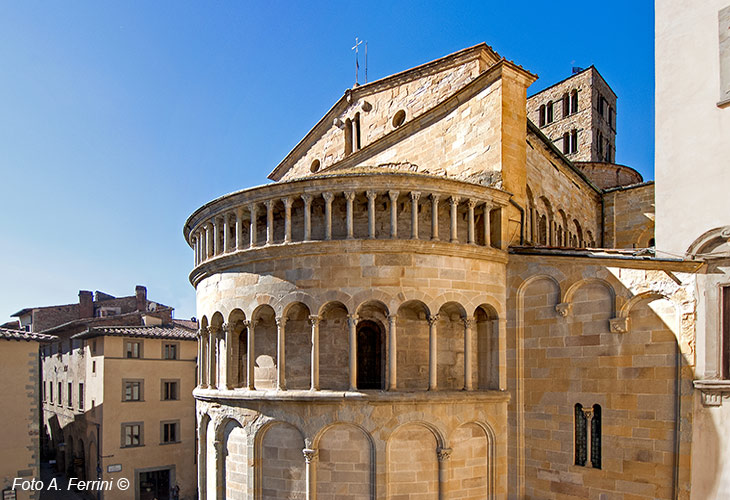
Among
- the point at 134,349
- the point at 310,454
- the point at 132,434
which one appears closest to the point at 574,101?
the point at 134,349

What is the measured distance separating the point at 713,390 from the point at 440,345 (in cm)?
505

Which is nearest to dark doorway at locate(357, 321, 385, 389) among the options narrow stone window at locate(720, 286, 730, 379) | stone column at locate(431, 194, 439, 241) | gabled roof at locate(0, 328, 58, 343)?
stone column at locate(431, 194, 439, 241)

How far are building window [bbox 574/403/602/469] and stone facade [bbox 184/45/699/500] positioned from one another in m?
0.03

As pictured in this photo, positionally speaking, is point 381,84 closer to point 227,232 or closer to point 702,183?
Result: point 227,232

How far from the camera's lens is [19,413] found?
2392 cm

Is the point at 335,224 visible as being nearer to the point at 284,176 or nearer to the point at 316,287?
the point at 316,287

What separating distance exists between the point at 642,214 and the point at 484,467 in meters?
13.3

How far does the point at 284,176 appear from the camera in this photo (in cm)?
2480

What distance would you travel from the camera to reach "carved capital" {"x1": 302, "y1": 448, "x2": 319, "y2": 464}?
11578 millimetres

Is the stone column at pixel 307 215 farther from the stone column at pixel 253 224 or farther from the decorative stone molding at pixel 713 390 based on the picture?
the decorative stone molding at pixel 713 390

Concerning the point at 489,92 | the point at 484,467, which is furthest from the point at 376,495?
the point at 489,92

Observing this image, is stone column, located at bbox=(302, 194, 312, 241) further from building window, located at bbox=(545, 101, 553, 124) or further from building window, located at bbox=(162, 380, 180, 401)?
building window, located at bbox=(545, 101, 553, 124)

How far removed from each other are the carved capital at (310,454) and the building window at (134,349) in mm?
20458

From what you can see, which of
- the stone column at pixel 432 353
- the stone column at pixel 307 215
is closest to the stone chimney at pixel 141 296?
the stone column at pixel 307 215
